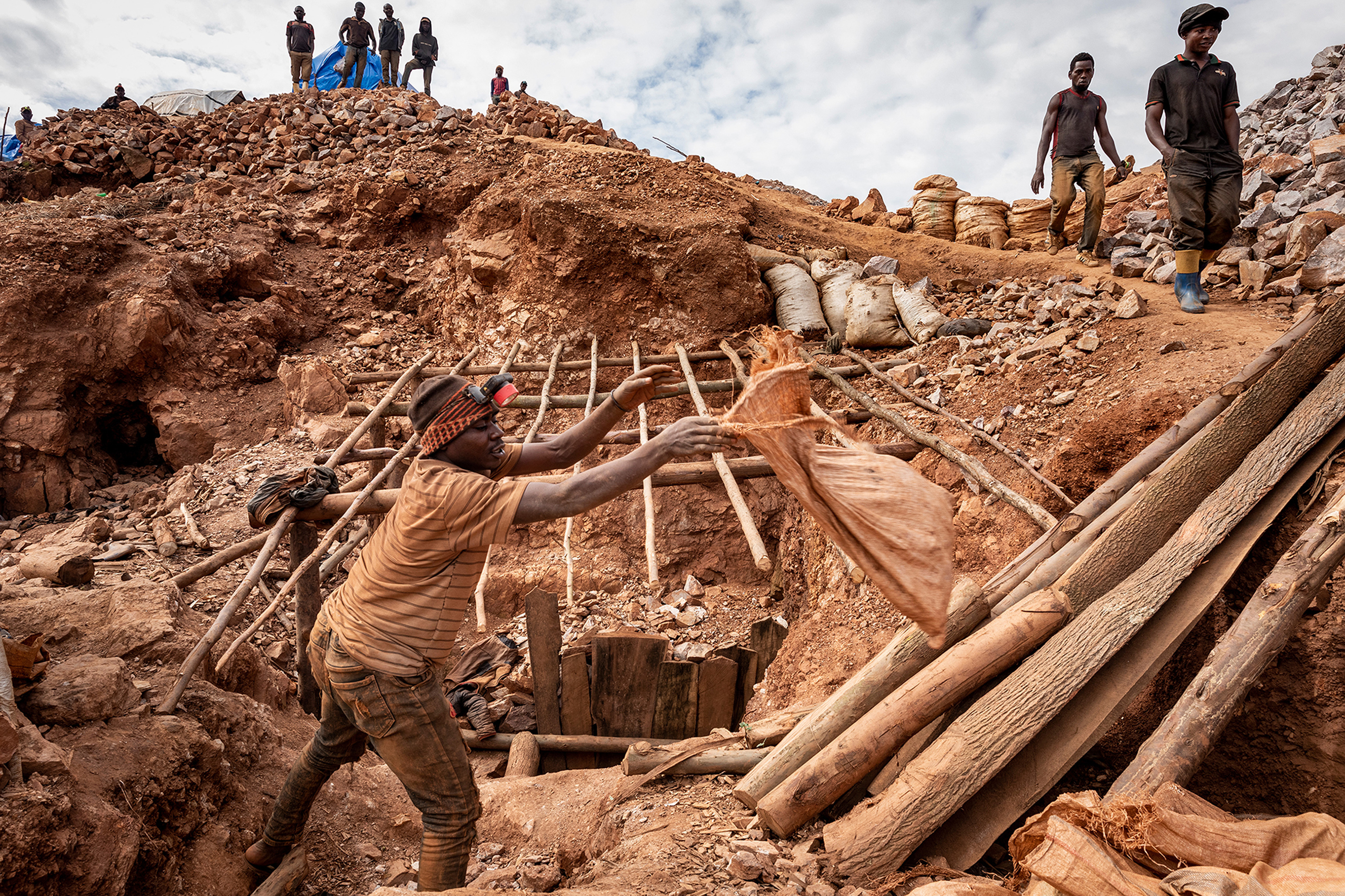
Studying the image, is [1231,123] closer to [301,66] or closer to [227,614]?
[227,614]

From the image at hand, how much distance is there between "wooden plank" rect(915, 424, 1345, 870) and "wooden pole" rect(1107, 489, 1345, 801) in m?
0.15

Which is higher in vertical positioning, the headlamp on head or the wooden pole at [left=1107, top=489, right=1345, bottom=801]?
the headlamp on head

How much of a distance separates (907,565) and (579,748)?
3.51 metres

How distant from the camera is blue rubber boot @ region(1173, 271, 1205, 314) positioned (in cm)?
514

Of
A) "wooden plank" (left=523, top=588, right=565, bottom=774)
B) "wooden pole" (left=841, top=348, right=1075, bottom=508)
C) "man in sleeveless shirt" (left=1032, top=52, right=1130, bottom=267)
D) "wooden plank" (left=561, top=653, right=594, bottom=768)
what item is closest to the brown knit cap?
"wooden plank" (left=523, top=588, right=565, bottom=774)

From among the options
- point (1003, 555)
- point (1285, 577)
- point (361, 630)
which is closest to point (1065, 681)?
point (1285, 577)

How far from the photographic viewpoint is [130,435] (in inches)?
323

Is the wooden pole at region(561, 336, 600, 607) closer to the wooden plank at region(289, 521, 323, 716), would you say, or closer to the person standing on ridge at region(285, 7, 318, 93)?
the wooden plank at region(289, 521, 323, 716)

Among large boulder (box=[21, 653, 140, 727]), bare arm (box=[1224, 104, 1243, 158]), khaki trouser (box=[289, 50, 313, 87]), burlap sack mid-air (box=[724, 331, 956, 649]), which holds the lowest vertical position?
large boulder (box=[21, 653, 140, 727])

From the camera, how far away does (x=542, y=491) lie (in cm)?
205

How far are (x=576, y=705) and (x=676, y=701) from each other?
0.68m

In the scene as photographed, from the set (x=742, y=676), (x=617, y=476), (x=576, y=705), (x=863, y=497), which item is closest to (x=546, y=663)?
(x=576, y=705)

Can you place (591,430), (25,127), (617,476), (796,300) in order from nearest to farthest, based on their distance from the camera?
(617,476) < (591,430) < (796,300) < (25,127)

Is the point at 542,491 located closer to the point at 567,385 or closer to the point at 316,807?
the point at 316,807
